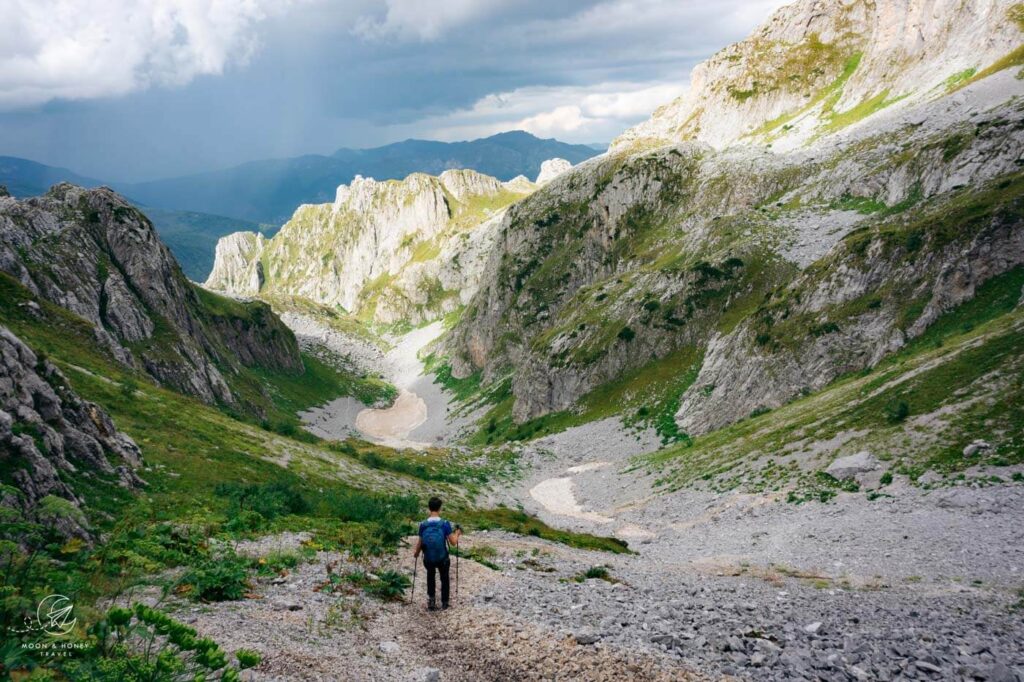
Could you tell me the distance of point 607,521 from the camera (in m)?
45.5

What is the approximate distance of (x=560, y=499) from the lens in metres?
58.0

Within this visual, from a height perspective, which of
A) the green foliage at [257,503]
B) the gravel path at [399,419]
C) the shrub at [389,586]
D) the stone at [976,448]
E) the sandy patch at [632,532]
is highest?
the gravel path at [399,419]

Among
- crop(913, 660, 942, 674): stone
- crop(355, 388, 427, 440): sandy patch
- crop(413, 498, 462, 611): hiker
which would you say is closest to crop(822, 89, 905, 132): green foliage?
crop(355, 388, 427, 440): sandy patch

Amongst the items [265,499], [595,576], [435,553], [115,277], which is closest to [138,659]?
[435,553]

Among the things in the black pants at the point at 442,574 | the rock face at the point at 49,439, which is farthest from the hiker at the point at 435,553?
the rock face at the point at 49,439

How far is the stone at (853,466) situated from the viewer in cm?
3169

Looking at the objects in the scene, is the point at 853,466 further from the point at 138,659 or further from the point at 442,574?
the point at 138,659

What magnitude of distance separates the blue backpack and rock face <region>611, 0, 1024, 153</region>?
434ft

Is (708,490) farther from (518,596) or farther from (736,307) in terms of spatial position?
(736,307)

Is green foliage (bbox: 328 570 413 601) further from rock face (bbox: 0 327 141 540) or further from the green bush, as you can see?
rock face (bbox: 0 327 141 540)

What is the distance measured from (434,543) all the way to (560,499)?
149 feet

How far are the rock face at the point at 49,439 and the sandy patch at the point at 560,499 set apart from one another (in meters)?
35.0

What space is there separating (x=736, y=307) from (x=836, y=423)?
161 feet

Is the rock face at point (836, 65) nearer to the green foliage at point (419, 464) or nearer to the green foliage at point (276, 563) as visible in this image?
the green foliage at point (419, 464)
